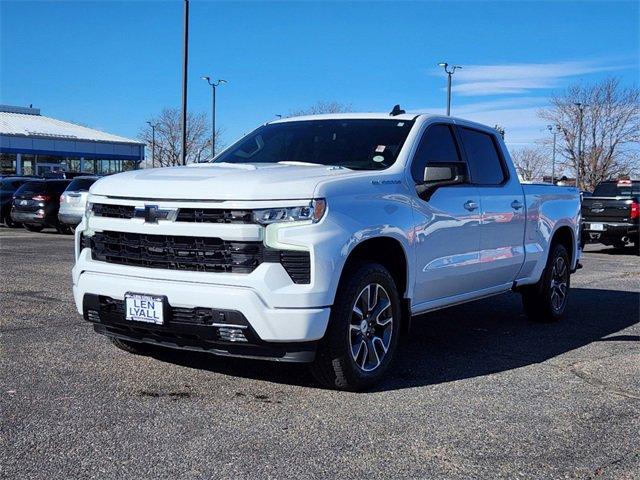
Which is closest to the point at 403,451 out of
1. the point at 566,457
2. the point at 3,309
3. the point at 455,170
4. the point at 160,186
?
the point at 566,457

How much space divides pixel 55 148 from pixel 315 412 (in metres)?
61.8

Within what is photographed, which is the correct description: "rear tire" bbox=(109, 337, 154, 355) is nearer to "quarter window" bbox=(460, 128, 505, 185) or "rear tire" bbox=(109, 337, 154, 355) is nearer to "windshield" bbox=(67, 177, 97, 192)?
"quarter window" bbox=(460, 128, 505, 185)

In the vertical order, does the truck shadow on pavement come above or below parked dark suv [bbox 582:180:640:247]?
below

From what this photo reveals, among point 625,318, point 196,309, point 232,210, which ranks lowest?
point 625,318

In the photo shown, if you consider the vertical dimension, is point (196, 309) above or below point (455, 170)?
below

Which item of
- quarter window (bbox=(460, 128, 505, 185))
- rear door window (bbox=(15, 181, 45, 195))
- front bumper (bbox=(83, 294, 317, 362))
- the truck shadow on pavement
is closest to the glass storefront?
rear door window (bbox=(15, 181, 45, 195))

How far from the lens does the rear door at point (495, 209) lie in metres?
6.46

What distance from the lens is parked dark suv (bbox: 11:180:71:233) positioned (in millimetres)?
20109

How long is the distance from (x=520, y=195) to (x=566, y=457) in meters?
3.72

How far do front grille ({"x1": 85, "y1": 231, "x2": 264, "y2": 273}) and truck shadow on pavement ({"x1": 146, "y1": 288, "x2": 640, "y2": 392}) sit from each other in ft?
3.33

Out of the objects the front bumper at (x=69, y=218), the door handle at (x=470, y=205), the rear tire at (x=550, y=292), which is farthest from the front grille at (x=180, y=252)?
the front bumper at (x=69, y=218)

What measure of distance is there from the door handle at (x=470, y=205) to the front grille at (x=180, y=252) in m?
2.28

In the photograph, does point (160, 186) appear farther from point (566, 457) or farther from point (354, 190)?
point (566, 457)

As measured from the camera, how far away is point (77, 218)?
18.8 metres
